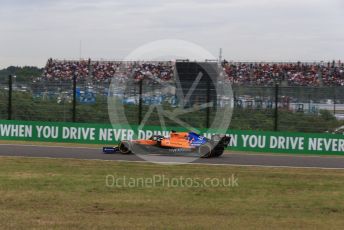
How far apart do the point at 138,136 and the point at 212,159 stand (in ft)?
20.5

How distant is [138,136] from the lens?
24391 millimetres

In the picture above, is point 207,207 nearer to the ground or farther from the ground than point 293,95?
nearer to the ground

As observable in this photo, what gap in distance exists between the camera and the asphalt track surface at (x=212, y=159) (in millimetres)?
18000

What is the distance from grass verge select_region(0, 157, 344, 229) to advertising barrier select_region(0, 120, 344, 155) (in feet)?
25.3

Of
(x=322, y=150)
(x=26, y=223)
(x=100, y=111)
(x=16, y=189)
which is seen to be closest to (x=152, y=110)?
(x=100, y=111)

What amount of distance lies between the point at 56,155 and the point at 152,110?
8.26 m

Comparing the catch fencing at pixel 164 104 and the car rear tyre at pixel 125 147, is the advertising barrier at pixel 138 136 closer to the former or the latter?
the catch fencing at pixel 164 104

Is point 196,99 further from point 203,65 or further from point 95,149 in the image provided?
point 95,149

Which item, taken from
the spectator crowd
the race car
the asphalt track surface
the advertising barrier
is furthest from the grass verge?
the spectator crowd

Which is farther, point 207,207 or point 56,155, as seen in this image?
point 56,155

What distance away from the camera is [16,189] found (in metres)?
11.6

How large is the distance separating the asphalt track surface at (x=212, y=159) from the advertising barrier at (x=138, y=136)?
89.5 inches
